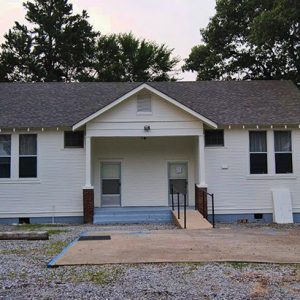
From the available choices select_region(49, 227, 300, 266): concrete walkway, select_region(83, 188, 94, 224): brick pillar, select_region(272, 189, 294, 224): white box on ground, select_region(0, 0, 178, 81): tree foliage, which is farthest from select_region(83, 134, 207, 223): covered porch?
select_region(0, 0, 178, 81): tree foliage

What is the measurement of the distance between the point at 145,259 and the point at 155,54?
32.1 metres

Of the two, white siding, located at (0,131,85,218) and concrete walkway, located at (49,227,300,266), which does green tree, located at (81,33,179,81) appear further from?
concrete walkway, located at (49,227,300,266)

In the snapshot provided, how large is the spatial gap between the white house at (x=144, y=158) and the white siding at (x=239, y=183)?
40 millimetres

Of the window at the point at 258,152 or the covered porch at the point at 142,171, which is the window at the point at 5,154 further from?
the window at the point at 258,152

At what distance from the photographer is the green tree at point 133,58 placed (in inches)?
1480

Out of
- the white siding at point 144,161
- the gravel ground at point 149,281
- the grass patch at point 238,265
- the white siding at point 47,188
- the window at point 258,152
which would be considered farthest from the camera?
the white siding at point 144,161

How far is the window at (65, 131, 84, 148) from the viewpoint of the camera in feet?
57.8

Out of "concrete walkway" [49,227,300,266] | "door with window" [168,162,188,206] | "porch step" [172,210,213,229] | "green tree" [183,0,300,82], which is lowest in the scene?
"concrete walkway" [49,227,300,266]

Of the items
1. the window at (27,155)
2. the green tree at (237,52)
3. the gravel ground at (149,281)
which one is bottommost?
the gravel ground at (149,281)

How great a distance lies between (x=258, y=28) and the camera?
21406 mm

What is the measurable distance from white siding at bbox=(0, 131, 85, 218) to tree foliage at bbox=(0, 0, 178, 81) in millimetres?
19738

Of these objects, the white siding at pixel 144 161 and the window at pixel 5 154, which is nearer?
Answer: the window at pixel 5 154

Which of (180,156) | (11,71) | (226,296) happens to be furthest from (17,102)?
(11,71)

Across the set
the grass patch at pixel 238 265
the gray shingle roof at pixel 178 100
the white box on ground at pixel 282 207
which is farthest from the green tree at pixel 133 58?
the grass patch at pixel 238 265
